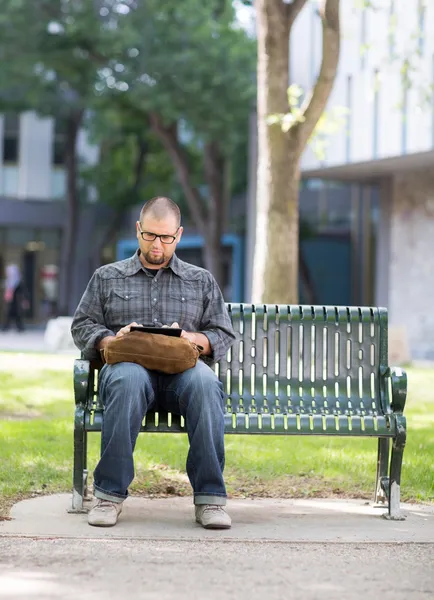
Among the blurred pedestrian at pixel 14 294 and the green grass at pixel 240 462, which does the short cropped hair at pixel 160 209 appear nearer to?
the green grass at pixel 240 462

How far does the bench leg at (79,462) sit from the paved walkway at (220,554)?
8 cm

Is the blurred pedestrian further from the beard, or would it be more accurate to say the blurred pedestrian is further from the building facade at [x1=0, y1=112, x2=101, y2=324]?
the beard

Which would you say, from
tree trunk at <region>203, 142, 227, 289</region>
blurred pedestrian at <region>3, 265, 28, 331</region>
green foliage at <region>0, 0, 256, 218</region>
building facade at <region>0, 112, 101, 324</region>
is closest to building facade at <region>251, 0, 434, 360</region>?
green foliage at <region>0, 0, 256, 218</region>

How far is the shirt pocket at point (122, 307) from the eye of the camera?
18.9ft

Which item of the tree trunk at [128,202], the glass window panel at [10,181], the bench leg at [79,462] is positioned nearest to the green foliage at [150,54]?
the tree trunk at [128,202]

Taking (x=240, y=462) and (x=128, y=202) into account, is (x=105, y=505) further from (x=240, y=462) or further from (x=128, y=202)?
(x=128, y=202)

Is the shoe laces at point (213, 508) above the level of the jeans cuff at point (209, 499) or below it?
below

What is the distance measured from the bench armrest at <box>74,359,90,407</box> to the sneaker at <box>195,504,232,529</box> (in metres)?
0.73

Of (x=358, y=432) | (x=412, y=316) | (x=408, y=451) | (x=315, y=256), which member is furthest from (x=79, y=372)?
(x=315, y=256)

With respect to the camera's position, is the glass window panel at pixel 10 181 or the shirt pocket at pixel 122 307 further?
the glass window panel at pixel 10 181

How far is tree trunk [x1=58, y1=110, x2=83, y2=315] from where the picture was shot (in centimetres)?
3616

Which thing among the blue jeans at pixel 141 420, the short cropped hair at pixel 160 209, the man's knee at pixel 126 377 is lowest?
the blue jeans at pixel 141 420

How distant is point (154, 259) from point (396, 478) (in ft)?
5.18

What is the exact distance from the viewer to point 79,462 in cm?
Result: 552
